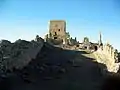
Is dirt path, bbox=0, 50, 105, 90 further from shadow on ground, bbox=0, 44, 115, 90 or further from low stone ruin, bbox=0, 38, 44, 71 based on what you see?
low stone ruin, bbox=0, 38, 44, 71

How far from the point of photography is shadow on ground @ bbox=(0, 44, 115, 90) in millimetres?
16734

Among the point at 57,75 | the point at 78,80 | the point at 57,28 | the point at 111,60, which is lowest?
the point at 78,80

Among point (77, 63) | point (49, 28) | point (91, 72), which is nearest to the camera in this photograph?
point (91, 72)

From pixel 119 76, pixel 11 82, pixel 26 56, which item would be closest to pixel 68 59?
pixel 26 56

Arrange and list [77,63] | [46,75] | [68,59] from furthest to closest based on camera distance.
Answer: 1. [68,59]
2. [77,63]
3. [46,75]

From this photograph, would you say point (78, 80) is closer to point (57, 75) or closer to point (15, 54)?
point (57, 75)

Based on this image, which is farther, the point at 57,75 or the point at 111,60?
the point at 111,60

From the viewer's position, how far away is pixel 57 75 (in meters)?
20.4

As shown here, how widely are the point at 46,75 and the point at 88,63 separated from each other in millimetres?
6442

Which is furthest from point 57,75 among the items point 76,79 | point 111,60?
point 111,60

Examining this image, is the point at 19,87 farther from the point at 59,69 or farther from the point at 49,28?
the point at 49,28

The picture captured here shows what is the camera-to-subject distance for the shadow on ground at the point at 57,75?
16.7 metres

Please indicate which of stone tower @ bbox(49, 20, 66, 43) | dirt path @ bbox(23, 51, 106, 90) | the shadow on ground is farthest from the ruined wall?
stone tower @ bbox(49, 20, 66, 43)

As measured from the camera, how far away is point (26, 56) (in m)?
22.2
